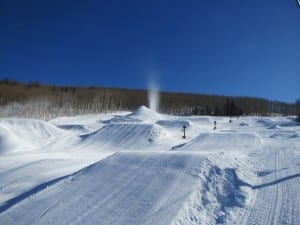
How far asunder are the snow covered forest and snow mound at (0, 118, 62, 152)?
20.6 m

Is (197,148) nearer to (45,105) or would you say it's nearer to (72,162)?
(72,162)

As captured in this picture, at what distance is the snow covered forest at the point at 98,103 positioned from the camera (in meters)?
47.9

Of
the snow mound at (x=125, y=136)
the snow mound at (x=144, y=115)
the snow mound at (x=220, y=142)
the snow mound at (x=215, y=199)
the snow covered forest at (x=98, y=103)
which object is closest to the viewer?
the snow mound at (x=215, y=199)

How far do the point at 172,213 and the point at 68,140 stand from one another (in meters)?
15.1

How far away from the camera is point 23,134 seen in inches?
749

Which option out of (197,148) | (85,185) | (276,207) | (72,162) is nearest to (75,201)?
(85,185)

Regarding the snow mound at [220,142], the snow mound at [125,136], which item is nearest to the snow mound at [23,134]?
the snow mound at [125,136]

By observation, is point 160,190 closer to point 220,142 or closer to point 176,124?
point 220,142

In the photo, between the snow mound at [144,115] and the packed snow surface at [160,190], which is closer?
the packed snow surface at [160,190]

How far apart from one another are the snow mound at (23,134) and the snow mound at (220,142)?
816 cm

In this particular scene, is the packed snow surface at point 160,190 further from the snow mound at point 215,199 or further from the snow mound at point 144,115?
the snow mound at point 144,115

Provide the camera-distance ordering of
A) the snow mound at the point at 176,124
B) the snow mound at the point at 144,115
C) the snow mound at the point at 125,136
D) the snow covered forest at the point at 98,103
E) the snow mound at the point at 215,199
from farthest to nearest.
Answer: the snow covered forest at the point at 98,103, the snow mound at the point at 144,115, the snow mound at the point at 176,124, the snow mound at the point at 125,136, the snow mound at the point at 215,199

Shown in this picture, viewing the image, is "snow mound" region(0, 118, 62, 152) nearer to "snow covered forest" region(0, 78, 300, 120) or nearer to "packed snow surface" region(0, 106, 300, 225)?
"packed snow surface" region(0, 106, 300, 225)

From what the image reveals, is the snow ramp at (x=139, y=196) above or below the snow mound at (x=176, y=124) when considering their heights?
A: below
